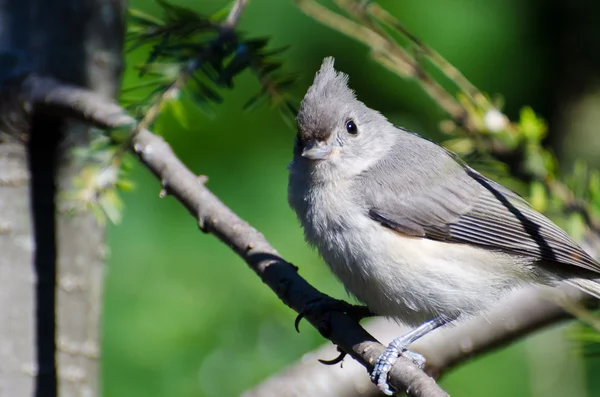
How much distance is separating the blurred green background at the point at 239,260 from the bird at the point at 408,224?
0.50m

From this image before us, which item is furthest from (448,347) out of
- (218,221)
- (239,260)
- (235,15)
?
(239,260)

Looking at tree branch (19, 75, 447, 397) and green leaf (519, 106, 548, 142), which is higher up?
green leaf (519, 106, 548, 142)

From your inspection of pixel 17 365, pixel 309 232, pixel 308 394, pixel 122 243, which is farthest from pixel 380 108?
pixel 17 365

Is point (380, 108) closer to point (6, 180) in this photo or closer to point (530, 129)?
point (530, 129)

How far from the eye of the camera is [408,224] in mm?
2258

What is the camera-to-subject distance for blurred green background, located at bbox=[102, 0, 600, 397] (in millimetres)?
2910

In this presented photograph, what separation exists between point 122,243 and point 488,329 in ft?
4.77

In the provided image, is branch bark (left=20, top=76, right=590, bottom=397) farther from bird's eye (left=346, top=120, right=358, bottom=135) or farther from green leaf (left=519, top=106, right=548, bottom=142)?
bird's eye (left=346, top=120, right=358, bottom=135)

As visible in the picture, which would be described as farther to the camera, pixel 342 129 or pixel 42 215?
pixel 342 129

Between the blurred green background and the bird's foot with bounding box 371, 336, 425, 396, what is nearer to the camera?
the bird's foot with bounding box 371, 336, 425, 396

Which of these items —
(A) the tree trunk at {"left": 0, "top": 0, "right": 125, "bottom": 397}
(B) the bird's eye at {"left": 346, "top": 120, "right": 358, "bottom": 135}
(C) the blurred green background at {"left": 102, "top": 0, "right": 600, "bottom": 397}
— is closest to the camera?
(A) the tree trunk at {"left": 0, "top": 0, "right": 125, "bottom": 397}

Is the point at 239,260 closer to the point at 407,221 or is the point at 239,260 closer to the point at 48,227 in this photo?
the point at 407,221

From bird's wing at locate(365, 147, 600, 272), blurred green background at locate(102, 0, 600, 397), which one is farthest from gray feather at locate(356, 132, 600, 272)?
blurred green background at locate(102, 0, 600, 397)

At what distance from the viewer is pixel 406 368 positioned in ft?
5.05
